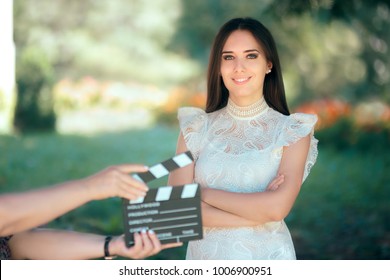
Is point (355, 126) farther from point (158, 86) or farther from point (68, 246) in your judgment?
point (68, 246)

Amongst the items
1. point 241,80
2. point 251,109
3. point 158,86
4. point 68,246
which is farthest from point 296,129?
point 158,86

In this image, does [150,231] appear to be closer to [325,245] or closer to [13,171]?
[325,245]

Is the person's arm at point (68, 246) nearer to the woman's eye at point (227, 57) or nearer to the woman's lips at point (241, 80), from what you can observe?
the woman's lips at point (241, 80)

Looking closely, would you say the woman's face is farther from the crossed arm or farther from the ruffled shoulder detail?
the crossed arm

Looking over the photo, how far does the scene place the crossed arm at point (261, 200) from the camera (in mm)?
3520

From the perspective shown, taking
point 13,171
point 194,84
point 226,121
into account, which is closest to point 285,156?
point 226,121

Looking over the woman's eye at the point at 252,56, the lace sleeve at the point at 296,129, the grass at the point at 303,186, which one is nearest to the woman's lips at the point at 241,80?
the woman's eye at the point at 252,56

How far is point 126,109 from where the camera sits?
11070 millimetres

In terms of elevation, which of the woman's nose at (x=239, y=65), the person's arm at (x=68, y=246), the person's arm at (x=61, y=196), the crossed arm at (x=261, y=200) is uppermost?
the woman's nose at (x=239, y=65)

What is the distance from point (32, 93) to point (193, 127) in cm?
723

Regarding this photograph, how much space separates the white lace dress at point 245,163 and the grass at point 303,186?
3.63 meters

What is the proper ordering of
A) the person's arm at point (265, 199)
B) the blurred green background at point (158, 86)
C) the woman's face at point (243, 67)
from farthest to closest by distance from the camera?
the blurred green background at point (158, 86), the woman's face at point (243, 67), the person's arm at point (265, 199)

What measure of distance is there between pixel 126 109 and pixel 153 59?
86 cm

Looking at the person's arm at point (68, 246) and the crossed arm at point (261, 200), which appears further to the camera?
the crossed arm at point (261, 200)
